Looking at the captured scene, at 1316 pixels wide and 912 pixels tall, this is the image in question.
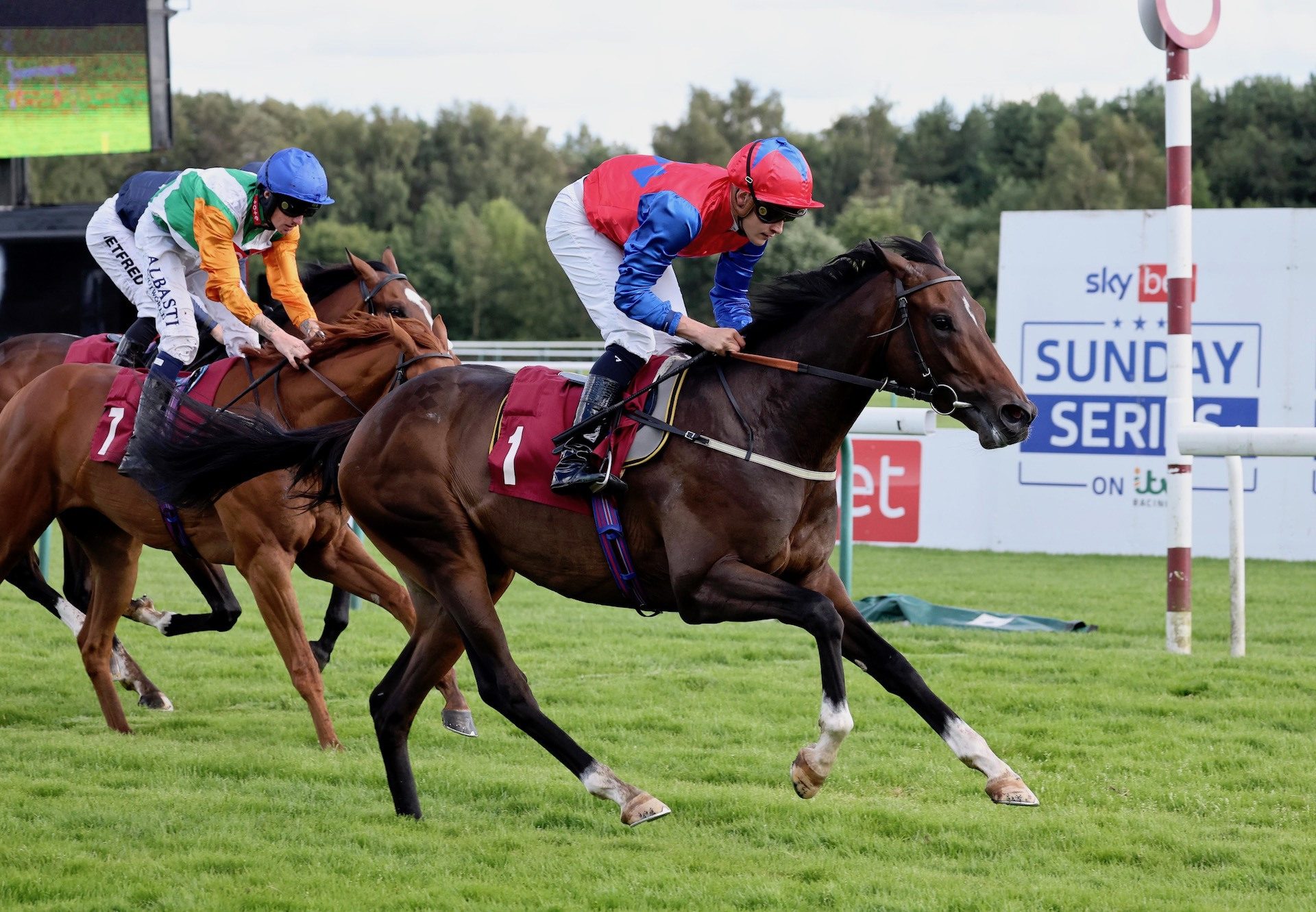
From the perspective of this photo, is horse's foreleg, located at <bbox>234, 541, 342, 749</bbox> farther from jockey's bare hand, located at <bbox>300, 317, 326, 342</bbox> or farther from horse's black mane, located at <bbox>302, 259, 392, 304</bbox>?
horse's black mane, located at <bbox>302, 259, 392, 304</bbox>

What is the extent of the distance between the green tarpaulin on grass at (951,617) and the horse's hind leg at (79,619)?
3.61m

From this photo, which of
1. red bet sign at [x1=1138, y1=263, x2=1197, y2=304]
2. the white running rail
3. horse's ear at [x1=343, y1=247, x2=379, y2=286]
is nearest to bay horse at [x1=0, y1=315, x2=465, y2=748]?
horse's ear at [x1=343, y1=247, x2=379, y2=286]

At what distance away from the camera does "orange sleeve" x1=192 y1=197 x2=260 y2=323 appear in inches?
206

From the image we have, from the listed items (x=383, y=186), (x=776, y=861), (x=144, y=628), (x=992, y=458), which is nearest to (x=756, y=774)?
(x=776, y=861)

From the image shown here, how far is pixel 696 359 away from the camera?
405 cm

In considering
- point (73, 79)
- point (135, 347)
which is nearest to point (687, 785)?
point (135, 347)

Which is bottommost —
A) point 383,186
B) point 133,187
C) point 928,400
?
point 928,400

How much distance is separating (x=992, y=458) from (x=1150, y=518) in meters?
1.14

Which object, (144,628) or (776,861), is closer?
(776,861)

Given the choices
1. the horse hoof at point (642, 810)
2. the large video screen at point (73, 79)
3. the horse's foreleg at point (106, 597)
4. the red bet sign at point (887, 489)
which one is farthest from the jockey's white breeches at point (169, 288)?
the large video screen at point (73, 79)

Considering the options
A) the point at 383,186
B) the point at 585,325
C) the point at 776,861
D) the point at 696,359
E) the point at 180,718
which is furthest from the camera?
the point at 383,186

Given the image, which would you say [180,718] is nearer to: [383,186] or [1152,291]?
[1152,291]

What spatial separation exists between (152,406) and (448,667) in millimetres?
A: 1576

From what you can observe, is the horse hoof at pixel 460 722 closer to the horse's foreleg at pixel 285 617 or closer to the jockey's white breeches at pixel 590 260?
the horse's foreleg at pixel 285 617
